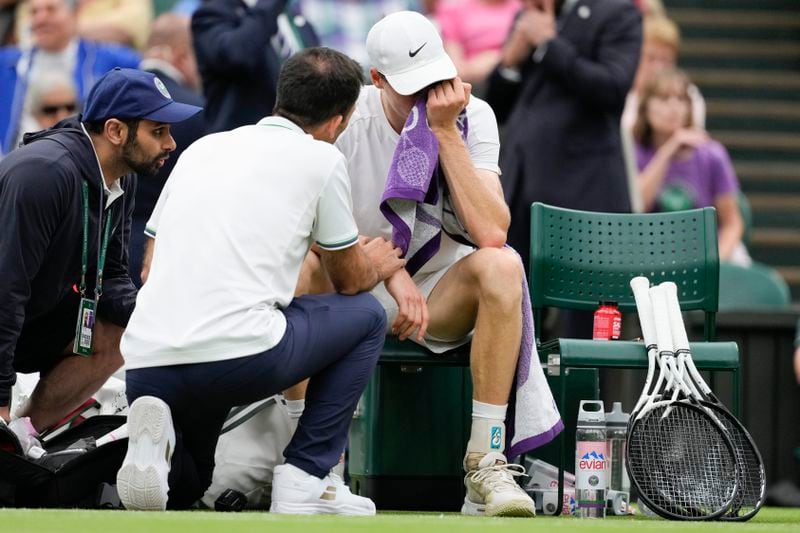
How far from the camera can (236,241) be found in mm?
4691

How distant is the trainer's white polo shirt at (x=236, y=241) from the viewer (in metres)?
4.66

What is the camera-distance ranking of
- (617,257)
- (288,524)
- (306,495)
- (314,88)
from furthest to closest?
(617,257) < (314,88) < (306,495) < (288,524)

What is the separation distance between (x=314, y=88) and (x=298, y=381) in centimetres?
89

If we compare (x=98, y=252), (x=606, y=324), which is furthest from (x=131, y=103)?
(x=606, y=324)

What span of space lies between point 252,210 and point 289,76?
0.49 m

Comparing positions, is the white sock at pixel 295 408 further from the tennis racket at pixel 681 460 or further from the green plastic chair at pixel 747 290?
the green plastic chair at pixel 747 290

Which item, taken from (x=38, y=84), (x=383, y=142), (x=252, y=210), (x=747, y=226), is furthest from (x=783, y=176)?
(x=252, y=210)

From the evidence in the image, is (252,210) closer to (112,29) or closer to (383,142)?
(383,142)

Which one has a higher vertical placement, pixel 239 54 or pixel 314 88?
pixel 239 54

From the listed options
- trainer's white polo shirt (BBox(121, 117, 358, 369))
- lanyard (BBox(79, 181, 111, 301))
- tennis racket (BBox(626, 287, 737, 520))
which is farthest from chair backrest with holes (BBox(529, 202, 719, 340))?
lanyard (BBox(79, 181, 111, 301))

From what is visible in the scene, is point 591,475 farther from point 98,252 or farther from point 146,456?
point 98,252

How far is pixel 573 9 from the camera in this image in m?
7.33

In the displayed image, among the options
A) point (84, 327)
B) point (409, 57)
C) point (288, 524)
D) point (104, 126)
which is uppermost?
point (409, 57)

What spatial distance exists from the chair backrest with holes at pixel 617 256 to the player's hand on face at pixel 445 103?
0.72 m
